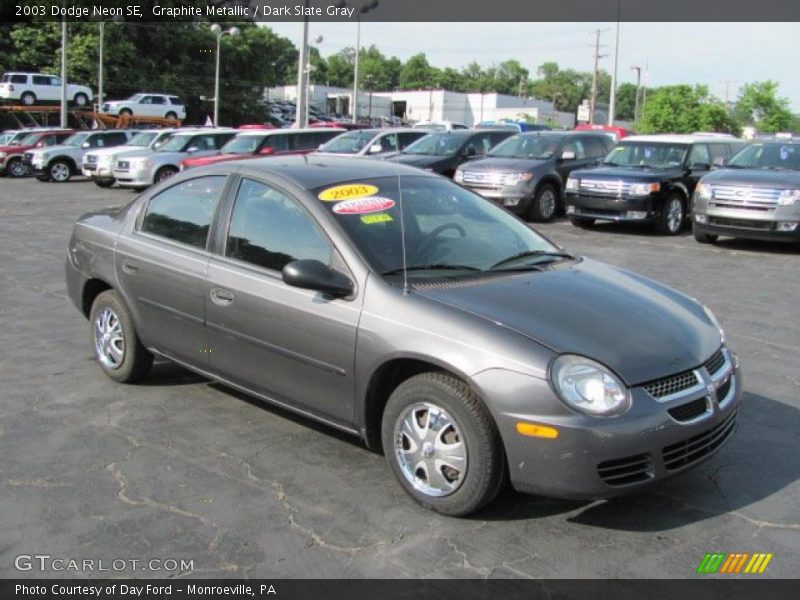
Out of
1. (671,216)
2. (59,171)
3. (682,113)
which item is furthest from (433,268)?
(682,113)

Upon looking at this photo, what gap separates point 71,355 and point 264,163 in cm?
250

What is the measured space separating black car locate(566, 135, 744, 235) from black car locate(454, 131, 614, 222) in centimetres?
88

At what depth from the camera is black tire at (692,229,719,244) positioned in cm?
1280

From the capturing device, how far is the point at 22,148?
91.3ft

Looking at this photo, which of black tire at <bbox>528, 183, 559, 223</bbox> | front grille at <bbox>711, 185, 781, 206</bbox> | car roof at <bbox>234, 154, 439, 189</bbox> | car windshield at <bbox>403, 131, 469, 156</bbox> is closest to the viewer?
car roof at <bbox>234, 154, 439, 189</bbox>

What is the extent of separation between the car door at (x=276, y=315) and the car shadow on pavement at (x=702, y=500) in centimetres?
103

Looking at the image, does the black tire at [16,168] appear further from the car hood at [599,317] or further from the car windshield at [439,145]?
the car hood at [599,317]

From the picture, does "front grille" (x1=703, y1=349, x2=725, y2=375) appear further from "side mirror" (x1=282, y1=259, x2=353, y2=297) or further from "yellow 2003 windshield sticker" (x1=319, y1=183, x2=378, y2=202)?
"yellow 2003 windshield sticker" (x1=319, y1=183, x2=378, y2=202)

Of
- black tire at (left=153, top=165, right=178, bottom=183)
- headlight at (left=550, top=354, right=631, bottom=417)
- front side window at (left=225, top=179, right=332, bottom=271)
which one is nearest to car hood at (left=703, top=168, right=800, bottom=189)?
front side window at (left=225, top=179, right=332, bottom=271)

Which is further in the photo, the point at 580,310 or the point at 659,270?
the point at 659,270

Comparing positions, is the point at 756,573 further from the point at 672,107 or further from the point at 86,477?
the point at 672,107

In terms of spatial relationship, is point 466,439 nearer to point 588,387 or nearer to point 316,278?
point 588,387

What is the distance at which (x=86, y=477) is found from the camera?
415 centimetres

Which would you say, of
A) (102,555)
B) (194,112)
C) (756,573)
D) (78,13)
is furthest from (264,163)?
(194,112)
